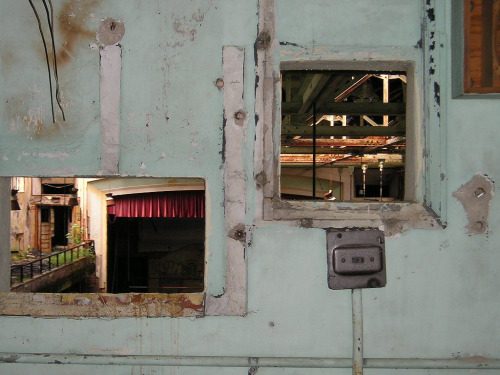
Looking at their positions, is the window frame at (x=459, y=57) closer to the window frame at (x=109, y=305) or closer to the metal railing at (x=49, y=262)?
the window frame at (x=109, y=305)

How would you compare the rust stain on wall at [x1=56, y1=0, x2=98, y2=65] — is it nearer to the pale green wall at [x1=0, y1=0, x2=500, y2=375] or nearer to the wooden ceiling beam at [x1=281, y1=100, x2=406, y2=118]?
the pale green wall at [x1=0, y1=0, x2=500, y2=375]

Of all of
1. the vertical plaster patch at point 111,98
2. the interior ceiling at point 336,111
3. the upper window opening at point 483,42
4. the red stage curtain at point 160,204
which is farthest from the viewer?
the red stage curtain at point 160,204

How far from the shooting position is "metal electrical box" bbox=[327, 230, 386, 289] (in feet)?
6.14

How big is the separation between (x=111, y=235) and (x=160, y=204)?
165 inches

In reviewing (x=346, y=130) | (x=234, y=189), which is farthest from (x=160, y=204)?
(x=234, y=189)

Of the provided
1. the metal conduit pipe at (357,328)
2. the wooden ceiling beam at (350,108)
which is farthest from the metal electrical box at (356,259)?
the wooden ceiling beam at (350,108)

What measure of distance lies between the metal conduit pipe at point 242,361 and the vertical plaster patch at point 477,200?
2.64 feet

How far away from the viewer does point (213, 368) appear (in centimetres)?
222

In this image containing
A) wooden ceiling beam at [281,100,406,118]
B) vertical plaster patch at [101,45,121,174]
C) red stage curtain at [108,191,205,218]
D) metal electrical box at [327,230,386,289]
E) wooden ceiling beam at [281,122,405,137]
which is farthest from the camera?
red stage curtain at [108,191,205,218]

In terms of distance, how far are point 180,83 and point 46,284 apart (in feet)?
33.2

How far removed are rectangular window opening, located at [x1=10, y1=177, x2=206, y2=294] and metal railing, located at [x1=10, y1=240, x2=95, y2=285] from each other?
0.03 meters

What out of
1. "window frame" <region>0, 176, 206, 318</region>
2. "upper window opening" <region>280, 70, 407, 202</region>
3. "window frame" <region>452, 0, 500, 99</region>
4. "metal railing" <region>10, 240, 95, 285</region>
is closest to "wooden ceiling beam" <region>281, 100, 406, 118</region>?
"upper window opening" <region>280, 70, 407, 202</region>

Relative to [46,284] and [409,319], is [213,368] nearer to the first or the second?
[409,319]

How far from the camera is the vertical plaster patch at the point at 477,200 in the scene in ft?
7.38
